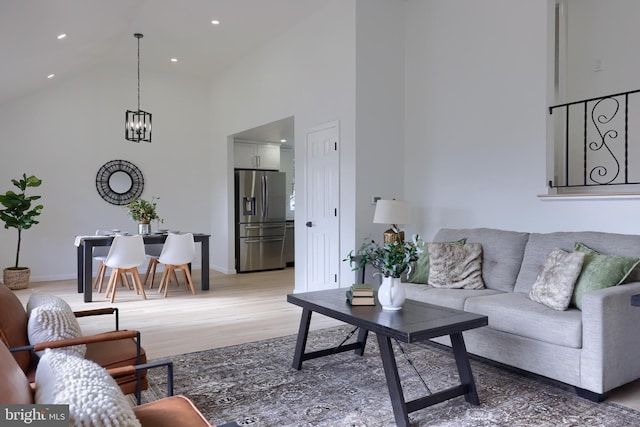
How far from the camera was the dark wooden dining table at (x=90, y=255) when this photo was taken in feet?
17.9

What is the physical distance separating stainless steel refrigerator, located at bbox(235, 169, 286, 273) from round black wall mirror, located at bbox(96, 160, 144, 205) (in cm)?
170

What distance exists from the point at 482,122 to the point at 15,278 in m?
6.27

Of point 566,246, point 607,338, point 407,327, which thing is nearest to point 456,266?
point 566,246

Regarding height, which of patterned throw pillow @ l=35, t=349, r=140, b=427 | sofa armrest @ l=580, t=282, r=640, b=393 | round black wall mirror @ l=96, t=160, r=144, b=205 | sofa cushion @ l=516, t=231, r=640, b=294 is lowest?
sofa armrest @ l=580, t=282, r=640, b=393

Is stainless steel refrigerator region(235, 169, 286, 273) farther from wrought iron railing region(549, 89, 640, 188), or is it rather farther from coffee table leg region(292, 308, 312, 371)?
wrought iron railing region(549, 89, 640, 188)

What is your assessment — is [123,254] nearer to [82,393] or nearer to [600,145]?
Result: [82,393]

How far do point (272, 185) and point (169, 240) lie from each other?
2.71 m

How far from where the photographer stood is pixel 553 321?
279 centimetres

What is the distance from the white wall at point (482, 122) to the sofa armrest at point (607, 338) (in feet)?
3.54

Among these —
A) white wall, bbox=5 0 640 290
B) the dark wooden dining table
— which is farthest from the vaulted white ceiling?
the dark wooden dining table

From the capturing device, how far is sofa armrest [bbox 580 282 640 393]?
2.59 m

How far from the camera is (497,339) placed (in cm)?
313

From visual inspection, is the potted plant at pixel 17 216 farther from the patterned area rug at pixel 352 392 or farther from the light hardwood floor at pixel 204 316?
the patterned area rug at pixel 352 392

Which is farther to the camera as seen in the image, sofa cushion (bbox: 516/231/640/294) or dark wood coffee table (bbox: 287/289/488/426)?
sofa cushion (bbox: 516/231/640/294)
